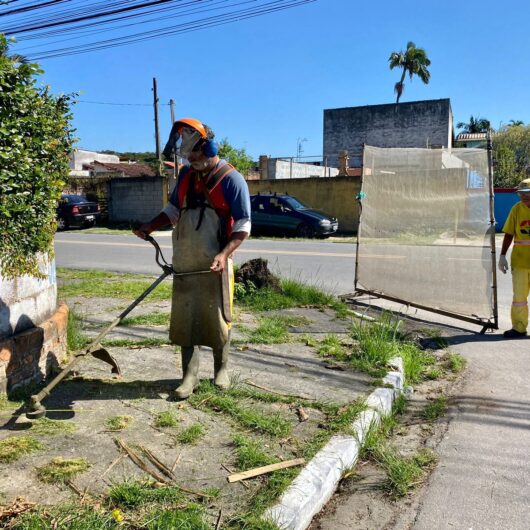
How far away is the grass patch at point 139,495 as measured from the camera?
249cm

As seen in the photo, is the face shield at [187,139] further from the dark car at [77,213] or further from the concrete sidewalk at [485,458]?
the dark car at [77,213]

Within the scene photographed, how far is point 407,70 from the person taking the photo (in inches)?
1801

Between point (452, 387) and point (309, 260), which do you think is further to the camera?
point (309, 260)

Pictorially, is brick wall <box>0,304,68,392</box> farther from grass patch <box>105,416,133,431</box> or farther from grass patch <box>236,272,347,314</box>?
grass patch <box>236,272,347,314</box>

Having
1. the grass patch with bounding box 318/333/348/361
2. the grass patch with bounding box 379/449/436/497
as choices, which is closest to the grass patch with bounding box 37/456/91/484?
the grass patch with bounding box 379/449/436/497

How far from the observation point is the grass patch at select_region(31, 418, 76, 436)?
125 inches

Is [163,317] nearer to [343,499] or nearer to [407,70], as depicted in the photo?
[343,499]

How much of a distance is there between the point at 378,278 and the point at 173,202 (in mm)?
4265

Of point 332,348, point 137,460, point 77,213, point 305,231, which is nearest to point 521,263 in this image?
point 332,348

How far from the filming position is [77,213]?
22953mm

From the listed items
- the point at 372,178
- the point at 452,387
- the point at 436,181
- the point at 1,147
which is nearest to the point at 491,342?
the point at 452,387

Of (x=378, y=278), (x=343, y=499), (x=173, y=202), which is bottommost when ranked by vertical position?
(x=343, y=499)

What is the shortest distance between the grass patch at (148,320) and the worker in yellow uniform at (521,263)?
3892mm

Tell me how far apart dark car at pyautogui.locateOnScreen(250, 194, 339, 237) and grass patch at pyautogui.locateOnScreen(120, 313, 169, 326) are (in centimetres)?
1283
